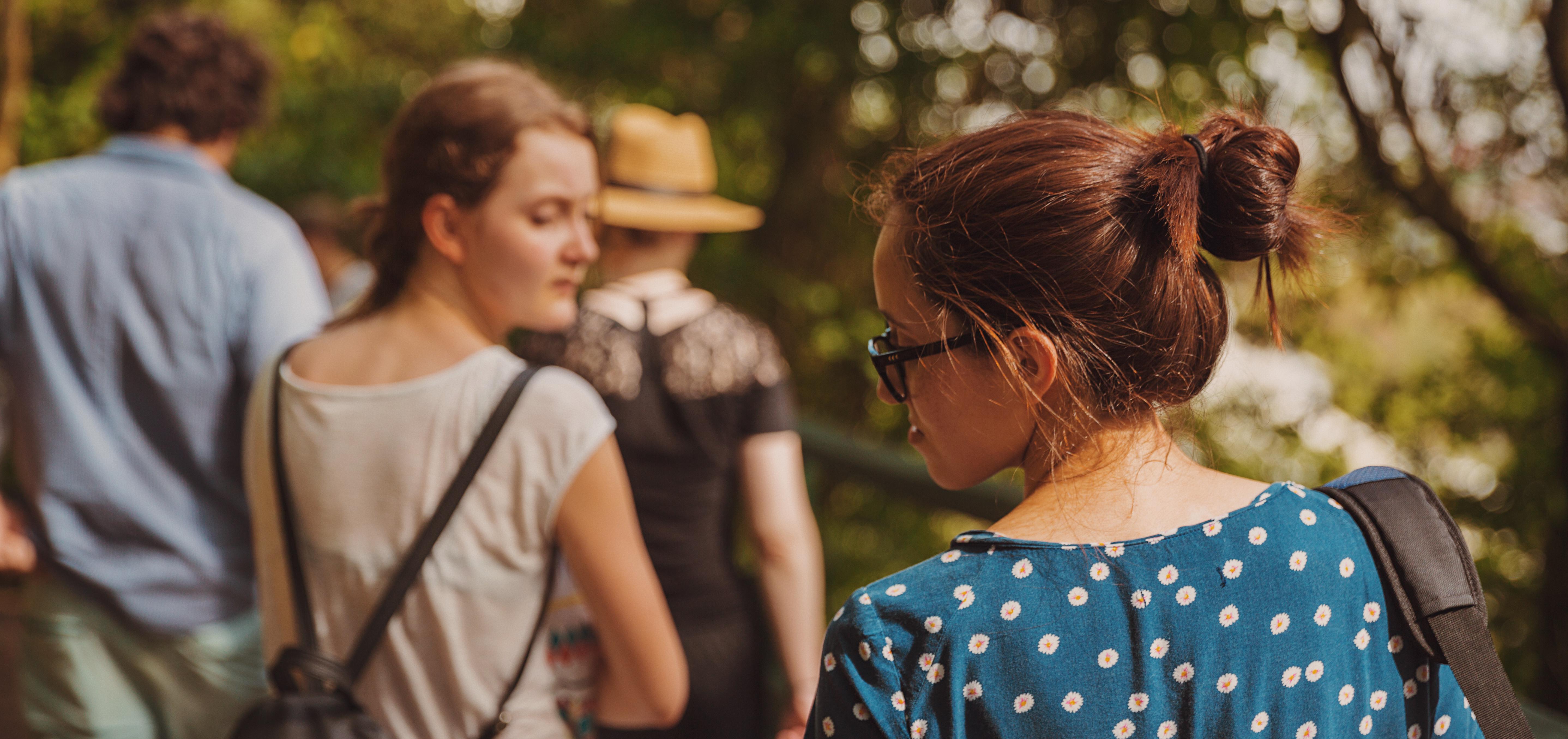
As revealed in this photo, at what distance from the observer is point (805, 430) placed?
3242 millimetres

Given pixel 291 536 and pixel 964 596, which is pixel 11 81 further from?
pixel 964 596

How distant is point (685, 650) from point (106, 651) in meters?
1.09

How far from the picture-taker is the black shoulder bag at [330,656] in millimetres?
1396

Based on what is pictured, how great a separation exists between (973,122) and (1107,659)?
12.5ft

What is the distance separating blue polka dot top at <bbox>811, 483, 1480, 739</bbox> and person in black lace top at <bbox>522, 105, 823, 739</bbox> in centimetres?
133

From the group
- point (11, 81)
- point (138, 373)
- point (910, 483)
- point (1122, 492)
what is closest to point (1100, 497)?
point (1122, 492)

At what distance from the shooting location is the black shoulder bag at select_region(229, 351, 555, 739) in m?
1.40

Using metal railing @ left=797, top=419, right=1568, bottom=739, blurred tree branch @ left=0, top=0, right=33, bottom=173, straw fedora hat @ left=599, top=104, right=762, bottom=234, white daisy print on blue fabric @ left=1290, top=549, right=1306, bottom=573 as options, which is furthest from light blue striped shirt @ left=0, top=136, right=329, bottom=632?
blurred tree branch @ left=0, top=0, right=33, bottom=173

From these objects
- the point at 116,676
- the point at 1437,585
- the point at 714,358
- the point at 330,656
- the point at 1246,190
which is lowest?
the point at 116,676

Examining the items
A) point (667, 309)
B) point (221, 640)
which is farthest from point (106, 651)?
point (667, 309)

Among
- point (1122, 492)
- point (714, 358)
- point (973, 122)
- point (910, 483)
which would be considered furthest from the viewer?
point (973, 122)

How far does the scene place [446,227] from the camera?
1687 millimetres

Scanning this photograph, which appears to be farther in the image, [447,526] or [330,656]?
[330,656]

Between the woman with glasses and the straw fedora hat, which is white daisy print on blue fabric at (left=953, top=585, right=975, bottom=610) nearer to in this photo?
the woman with glasses
